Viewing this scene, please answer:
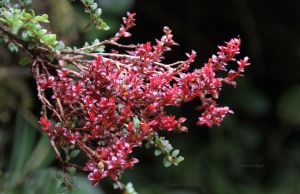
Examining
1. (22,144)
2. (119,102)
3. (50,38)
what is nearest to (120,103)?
(119,102)

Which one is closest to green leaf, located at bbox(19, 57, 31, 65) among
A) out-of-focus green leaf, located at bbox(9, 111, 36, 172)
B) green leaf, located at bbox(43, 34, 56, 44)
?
green leaf, located at bbox(43, 34, 56, 44)

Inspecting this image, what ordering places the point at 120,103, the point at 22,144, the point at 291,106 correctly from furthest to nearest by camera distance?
the point at 291,106
the point at 22,144
the point at 120,103

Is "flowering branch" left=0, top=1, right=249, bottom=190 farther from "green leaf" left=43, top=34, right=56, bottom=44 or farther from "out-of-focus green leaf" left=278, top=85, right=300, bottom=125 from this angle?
"out-of-focus green leaf" left=278, top=85, right=300, bottom=125

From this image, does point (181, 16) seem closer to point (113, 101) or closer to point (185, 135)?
point (185, 135)

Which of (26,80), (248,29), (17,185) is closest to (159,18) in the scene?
(248,29)

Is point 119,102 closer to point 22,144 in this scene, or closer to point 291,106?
point 22,144
